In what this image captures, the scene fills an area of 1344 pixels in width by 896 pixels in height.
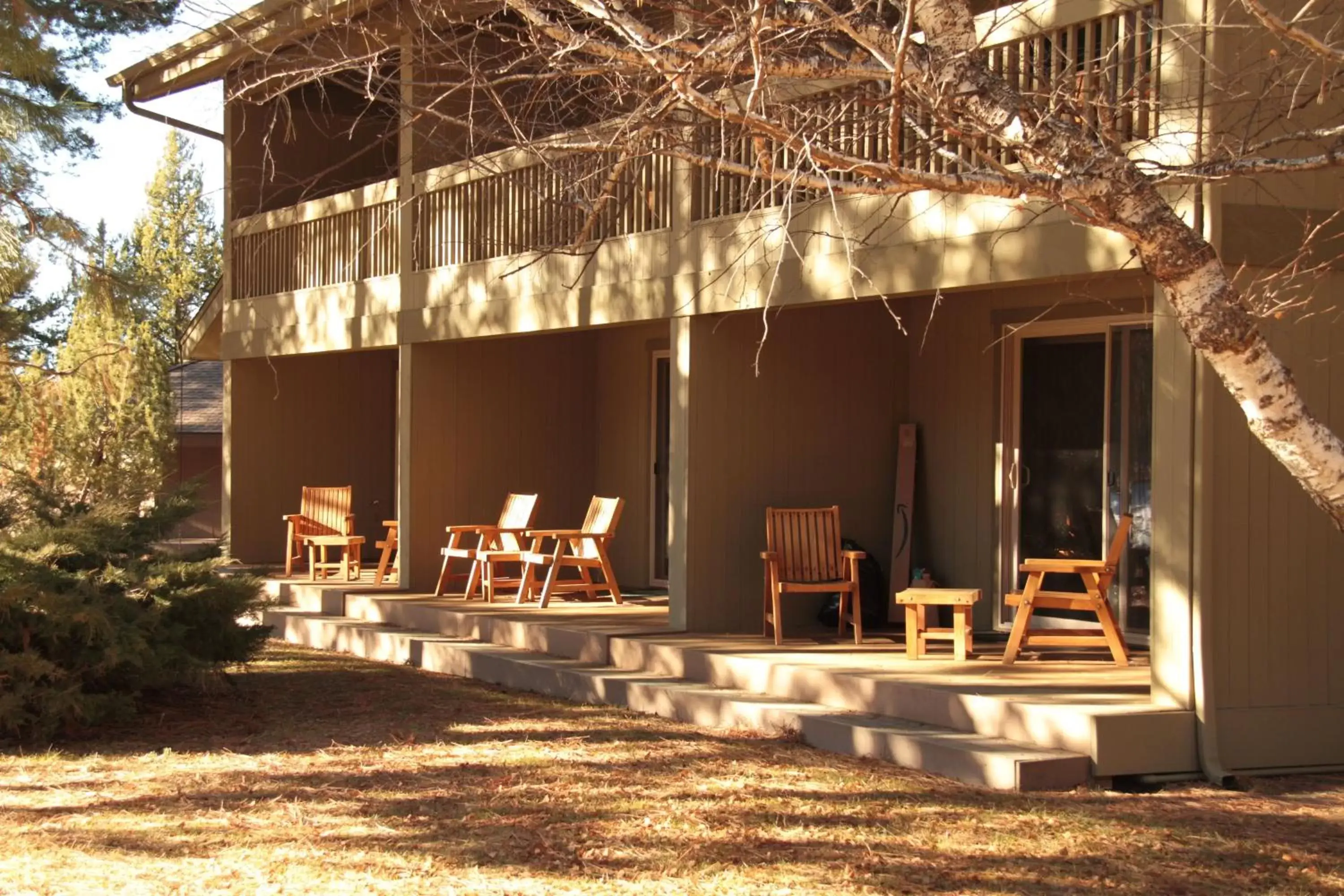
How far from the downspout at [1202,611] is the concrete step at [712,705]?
623 mm

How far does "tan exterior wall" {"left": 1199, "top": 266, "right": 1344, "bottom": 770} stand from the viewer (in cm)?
733

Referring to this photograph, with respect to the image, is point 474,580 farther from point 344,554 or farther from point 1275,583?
point 1275,583

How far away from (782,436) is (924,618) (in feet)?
6.52

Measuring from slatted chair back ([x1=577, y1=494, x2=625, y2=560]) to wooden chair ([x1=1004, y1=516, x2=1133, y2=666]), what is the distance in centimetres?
394

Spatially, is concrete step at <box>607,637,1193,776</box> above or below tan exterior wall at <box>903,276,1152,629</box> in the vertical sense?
below

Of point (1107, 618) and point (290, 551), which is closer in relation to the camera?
point (1107, 618)

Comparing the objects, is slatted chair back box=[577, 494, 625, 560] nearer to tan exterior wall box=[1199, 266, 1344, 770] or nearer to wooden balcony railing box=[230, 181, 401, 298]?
wooden balcony railing box=[230, 181, 401, 298]

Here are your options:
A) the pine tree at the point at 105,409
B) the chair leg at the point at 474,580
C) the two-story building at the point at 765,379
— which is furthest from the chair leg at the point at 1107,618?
the pine tree at the point at 105,409

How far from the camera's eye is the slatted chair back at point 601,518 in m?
12.1

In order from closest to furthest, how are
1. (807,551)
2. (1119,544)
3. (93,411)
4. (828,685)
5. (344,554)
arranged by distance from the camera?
(828,685) → (1119,544) → (807,551) → (344,554) → (93,411)

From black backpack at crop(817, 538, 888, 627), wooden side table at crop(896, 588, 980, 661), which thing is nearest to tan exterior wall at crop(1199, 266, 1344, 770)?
wooden side table at crop(896, 588, 980, 661)

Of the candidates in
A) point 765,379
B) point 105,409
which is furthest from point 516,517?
point 105,409

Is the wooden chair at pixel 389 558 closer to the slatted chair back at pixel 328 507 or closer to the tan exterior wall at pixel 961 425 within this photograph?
the slatted chair back at pixel 328 507

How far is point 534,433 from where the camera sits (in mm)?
14664
